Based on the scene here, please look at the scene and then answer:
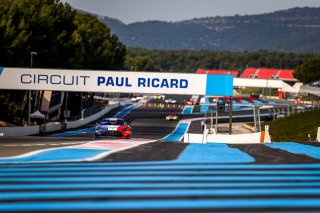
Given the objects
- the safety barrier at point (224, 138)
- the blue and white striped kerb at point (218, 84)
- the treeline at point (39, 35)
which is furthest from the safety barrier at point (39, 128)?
the blue and white striped kerb at point (218, 84)

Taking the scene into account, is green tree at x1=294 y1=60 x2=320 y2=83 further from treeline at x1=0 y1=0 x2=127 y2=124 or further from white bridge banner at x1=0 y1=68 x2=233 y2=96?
white bridge banner at x1=0 y1=68 x2=233 y2=96

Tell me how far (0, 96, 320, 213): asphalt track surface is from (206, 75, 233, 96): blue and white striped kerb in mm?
25485

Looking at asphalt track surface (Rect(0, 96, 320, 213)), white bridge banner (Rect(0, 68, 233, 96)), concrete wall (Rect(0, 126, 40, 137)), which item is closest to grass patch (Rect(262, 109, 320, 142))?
white bridge banner (Rect(0, 68, 233, 96))

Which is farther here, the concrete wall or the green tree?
the green tree

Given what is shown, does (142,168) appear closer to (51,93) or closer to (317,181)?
(317,181)

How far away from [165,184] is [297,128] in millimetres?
48466

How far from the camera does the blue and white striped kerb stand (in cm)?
4481

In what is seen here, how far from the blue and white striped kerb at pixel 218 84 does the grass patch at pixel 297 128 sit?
8.38 metres

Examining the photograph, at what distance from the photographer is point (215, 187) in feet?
43.8

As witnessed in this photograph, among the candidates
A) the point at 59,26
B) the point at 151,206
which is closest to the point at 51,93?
the point at 59,26

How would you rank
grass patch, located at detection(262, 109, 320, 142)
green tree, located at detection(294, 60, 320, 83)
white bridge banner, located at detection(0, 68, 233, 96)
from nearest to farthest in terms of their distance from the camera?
white bridge banner, located at detection(0, 68, 233, 96), grass patch, located at detection(262, 109, 320, 142), green tree, located at detection(294, 60, 320, 83)

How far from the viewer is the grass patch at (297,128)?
5317cm

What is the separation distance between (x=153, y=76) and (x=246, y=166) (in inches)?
1144

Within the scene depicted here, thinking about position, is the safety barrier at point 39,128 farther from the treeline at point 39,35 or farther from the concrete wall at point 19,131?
the treeline at point 39,35
